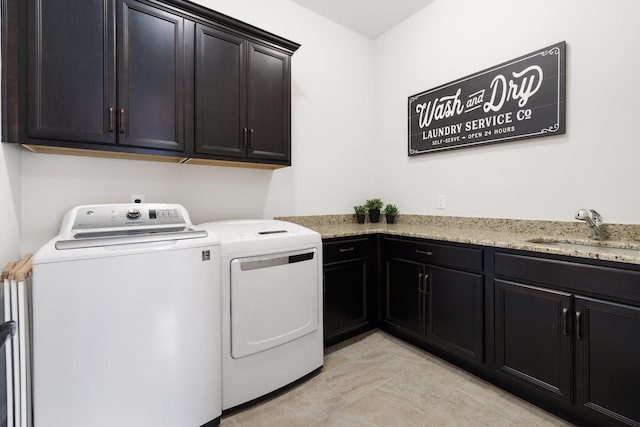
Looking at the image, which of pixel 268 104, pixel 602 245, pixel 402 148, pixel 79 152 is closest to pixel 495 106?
pixel 402 148

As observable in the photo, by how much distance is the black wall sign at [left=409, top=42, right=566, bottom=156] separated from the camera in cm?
196

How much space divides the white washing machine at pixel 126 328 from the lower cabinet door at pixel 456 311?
4.85ft

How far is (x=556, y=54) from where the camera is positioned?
75.8 inches

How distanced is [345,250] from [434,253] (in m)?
0.65

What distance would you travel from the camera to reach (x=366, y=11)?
2.81 meters

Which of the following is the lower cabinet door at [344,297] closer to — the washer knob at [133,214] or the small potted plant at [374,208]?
the small potted plant at [374,208]

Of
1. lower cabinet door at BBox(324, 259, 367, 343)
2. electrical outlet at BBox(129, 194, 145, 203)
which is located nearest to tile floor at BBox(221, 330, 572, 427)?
lower cabinet door at BBox(324, 259, 367, 343)

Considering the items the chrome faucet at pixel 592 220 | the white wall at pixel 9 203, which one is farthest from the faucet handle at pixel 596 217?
the white wall at pixel 9 203

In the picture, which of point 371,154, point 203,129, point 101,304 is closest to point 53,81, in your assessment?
point 203,129

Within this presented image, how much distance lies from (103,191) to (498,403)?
2.67m

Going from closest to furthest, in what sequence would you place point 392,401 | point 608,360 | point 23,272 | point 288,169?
point 23,272 → point 608,360 → point 392,401 → point 288,169

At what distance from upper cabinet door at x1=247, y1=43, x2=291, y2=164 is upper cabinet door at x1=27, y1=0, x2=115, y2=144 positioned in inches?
31.8

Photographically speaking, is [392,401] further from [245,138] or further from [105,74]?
[105,74]

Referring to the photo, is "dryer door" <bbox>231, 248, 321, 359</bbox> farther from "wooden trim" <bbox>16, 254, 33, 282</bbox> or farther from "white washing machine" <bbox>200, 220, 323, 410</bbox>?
"wooden trim" <bbox>16, 254, 33, 282</bbox>
